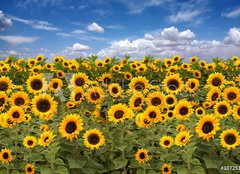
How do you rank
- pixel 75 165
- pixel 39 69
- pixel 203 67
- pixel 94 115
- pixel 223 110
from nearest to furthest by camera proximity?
pixel 75 165
pixel 223 110
pixel 94 115
pixel 39 69
pixel 203 67

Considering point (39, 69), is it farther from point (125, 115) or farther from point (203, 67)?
point (125, 115)

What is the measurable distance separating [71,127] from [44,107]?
104 centimetres

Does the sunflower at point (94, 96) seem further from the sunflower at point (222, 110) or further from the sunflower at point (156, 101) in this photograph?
the sunflower at point (222, 110)

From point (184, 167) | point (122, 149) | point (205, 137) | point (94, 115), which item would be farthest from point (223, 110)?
point (94, 115)

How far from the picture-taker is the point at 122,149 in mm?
6320

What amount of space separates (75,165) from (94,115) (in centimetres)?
192

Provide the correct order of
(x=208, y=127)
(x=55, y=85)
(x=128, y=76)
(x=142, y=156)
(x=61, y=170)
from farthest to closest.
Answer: (x=128, y=76) < (x=55, y=85) < (x=142, y=156) < (x=208, y=127) < (x=61, y=170)

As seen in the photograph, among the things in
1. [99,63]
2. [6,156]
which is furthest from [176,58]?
[6,156]

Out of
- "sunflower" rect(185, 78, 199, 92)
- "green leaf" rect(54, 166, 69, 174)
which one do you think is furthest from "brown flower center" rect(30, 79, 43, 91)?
"sunflower" rect(185, 78, 199, 92)

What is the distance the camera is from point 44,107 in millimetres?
6871

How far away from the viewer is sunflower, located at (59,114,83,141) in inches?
236

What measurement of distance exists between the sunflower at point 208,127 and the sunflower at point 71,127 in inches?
80.8

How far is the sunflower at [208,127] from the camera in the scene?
609 cm

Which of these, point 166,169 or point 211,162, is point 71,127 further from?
point 211,162
